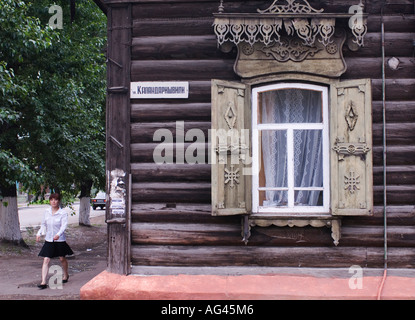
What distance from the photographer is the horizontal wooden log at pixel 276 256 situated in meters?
6.34

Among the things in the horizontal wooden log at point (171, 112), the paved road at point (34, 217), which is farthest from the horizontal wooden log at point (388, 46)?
the paved road at point (34, 217)

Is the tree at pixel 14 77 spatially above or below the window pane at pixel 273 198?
above

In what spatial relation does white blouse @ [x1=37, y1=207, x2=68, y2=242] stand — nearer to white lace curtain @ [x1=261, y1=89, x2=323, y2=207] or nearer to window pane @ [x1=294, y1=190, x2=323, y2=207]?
white lace curtain @ [x1=261, y1=89, x2=323, y2=207]

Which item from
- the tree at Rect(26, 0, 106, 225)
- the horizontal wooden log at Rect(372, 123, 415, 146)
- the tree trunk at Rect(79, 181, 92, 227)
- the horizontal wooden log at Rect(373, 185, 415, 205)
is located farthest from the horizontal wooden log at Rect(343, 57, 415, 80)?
the tree trunk at Rect(79, 181, 92, 227)

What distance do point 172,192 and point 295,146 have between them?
182 centimetres

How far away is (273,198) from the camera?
6.59 meters

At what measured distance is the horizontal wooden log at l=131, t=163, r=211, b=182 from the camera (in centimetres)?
654

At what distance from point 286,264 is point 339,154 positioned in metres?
1.63

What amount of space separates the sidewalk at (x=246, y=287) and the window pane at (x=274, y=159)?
1284 millimetres

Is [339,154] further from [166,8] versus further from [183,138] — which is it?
[166,8]

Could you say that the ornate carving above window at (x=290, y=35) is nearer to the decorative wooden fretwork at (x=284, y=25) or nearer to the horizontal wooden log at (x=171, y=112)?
the decorative wooden fretwork at (x=284, y=25)

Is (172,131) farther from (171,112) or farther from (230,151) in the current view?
(230,151)

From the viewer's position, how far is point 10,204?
42.3 feet

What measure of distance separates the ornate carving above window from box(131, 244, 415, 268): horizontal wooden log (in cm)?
238
